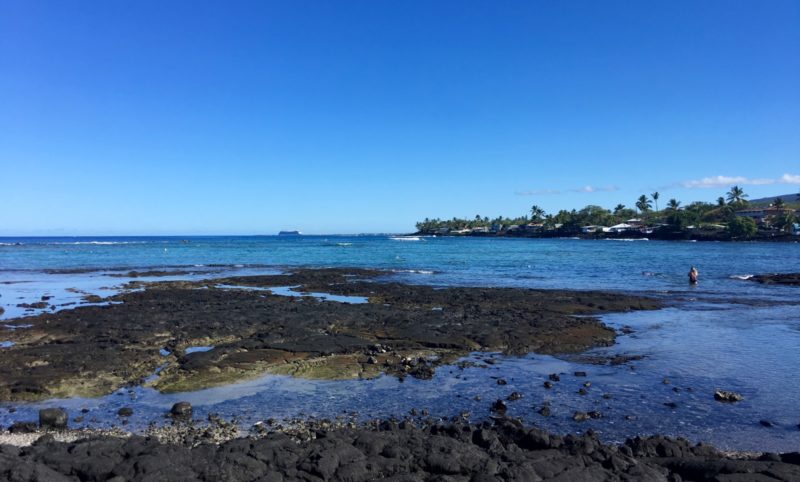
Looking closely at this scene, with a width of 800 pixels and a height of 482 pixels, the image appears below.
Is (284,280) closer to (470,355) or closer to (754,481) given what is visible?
(470,355)

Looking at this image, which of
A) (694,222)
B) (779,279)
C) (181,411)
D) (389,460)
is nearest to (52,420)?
(181,411)

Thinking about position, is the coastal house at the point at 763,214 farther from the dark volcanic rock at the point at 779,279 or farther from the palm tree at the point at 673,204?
the dark volcanic rock at the point at 779,279

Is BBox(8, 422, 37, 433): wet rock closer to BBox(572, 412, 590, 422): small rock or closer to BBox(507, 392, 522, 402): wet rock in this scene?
BBox(507, 392, 522, 402): wet rock

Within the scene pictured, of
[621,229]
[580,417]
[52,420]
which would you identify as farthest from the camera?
[621,229]

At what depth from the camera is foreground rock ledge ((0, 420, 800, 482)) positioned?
779 centimetres

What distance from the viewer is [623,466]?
27.0 feet

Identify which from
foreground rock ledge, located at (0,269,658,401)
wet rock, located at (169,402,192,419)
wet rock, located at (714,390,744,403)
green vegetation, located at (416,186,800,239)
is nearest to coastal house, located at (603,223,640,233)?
green vegetation, located at (416,186,800,239)

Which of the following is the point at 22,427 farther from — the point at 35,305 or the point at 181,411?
the point at 35,305

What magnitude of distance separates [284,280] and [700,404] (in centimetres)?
3537

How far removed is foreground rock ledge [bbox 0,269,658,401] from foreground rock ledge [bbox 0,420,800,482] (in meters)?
5.25

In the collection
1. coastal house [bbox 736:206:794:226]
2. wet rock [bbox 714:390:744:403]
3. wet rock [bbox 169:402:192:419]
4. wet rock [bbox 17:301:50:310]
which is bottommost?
wet rock [bbox 714:390:744:403]

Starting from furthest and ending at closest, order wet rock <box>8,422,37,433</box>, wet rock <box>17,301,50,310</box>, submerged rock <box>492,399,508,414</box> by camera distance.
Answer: wet rock <box>17,301,50,310</box> → submerged rock <box>492,399,508,414</box> → wet rock <box>8,422,37,433</box>

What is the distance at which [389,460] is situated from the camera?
8328mm

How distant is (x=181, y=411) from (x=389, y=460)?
5650 millimetres
